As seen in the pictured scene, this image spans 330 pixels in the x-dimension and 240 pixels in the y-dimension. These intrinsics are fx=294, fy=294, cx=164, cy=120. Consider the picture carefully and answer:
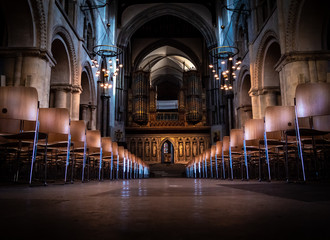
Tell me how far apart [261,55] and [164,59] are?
70.2 feet

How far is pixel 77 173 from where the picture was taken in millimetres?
9086

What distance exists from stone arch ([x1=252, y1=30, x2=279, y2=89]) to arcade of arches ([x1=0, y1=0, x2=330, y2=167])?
42mm

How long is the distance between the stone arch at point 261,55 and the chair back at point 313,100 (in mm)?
7053

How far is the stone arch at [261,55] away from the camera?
437 inches

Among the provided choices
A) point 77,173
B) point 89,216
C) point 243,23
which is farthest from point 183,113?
point 89,216

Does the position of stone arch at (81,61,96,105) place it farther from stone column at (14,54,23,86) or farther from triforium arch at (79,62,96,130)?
stone column at (14,54,23,86)

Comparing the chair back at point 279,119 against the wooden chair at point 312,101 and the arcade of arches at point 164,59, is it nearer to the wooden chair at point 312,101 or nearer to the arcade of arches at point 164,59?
the wooden chair at point 312,101

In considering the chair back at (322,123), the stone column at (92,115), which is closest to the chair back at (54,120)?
the chair back at (322,123)

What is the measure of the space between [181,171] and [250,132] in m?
14.7

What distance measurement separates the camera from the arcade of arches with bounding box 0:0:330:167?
8.48 metres

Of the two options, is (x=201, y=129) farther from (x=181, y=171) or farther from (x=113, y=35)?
(x=113, y=35)

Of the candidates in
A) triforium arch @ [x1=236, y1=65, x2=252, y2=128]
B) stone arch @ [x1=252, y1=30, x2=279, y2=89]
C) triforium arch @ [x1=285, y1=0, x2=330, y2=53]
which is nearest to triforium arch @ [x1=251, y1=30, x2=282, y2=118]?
stone arch @ [x1=252, y1=30, x2=279, y2=89]

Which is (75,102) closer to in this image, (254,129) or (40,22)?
(40,22)

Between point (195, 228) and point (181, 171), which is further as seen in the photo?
point (181, 171)
